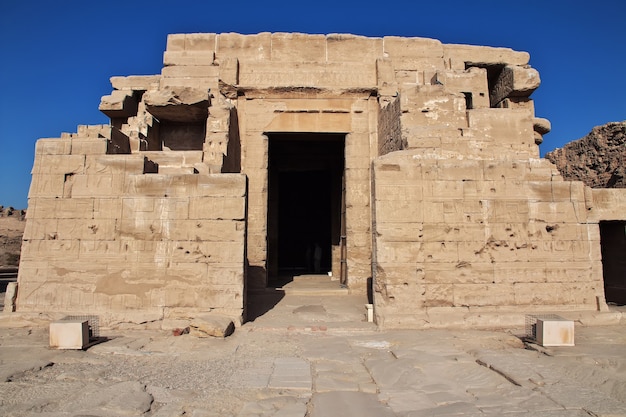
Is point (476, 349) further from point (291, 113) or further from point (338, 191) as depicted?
point (338, 191)

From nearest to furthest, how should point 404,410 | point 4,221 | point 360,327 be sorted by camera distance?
point 404,410 → point 360,327 → point 4,221

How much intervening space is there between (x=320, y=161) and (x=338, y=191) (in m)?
1.27

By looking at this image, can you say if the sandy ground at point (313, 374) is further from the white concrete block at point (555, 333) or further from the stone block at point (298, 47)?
the stone block at point (298, 47)

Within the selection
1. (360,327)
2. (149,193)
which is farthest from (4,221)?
(360,327)

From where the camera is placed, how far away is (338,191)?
13711 millimetres

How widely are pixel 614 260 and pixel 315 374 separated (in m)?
7.93

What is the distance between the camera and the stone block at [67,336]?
5266 mm

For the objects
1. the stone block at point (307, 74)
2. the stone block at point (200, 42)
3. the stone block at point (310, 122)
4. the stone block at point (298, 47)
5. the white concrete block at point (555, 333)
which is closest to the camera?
the white concrete block at point (555, 333)

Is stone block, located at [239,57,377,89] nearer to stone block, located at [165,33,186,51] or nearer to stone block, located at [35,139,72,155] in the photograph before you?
stone block, located at [165,33,186,51]

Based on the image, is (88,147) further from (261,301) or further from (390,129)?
(390,129)

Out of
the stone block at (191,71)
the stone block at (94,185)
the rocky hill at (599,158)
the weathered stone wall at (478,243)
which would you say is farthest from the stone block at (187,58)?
the rocky hill at (599,158)

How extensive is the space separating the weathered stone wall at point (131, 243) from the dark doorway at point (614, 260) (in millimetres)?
7957

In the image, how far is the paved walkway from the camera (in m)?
3.59

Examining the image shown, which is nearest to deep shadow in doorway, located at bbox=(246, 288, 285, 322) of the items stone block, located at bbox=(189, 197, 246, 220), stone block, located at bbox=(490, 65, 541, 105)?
stone block, located at bbox=(189, 197, 246, 220)
